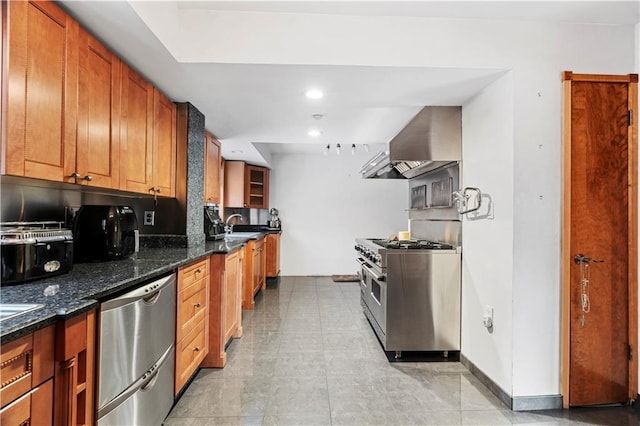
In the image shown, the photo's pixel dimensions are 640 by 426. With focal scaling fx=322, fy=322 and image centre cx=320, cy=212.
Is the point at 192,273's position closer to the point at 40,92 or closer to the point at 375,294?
the point at 40,92

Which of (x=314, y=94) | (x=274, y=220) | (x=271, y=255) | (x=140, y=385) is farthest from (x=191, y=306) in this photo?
(x=274, y=220)

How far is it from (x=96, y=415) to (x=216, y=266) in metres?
1.42

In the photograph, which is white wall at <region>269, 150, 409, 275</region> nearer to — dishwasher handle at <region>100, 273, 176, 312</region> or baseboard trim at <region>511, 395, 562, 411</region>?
baseboard trim at <region>511, 395, 562, 411</region>

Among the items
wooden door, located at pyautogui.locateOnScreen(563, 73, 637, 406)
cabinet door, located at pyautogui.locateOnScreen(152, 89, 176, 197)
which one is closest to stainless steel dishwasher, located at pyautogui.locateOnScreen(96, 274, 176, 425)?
cabinet door, located at pyautogui.locateOnScreen(152, 89, 176, 197)

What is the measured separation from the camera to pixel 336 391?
2205mm

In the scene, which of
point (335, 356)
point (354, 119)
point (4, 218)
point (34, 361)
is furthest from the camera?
point (354, 119)

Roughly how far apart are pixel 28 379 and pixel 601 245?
2891 mm

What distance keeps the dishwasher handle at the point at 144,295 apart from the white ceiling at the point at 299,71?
1346mm

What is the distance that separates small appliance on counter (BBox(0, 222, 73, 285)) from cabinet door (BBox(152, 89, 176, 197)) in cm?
105

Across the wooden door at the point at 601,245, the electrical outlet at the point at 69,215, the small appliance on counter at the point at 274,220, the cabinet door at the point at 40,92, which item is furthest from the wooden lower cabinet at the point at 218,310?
the small appliance on counter at the point at 274,220

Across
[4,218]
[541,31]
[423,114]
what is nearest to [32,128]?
[4,218]

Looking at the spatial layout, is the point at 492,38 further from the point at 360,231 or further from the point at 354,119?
the point at 360,231

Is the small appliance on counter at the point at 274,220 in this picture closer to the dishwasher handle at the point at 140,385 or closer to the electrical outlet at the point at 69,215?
the electrical outlet at the point at 69,215

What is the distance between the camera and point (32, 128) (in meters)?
1.36
